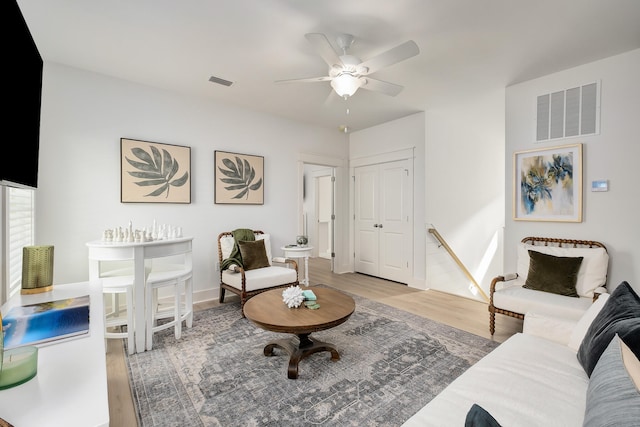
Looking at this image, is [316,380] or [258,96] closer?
[316,380]

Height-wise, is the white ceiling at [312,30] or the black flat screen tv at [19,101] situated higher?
the white ceiling at [312,30]

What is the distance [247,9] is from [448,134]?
3644 mm

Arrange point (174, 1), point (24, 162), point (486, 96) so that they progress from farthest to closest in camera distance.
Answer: point (486, 96)
point (174, 1)
point (24, 162)

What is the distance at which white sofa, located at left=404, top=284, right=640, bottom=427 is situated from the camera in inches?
42.9

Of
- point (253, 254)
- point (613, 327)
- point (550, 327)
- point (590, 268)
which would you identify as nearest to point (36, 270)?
point (253, 254)

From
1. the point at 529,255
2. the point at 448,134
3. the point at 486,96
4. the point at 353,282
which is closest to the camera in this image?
the point at 529,255

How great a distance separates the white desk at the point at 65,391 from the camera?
0.71 m

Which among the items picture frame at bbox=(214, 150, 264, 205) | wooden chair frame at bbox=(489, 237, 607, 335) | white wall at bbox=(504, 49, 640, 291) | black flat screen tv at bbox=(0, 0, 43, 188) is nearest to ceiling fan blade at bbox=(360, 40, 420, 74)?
black flat screen tv at bbox=(0, 0, 43, 188)

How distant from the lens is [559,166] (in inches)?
122

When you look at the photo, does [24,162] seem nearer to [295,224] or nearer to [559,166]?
[295,224]

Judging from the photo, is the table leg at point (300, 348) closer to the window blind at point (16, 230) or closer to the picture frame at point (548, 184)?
the window blind at point (16, 230)

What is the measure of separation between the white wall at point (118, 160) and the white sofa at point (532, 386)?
344 centimetres

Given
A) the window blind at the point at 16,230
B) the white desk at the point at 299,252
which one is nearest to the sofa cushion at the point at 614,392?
the window blind at the point at 16,230

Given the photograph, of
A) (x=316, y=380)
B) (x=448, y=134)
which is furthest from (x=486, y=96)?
(x=316, y=380)
